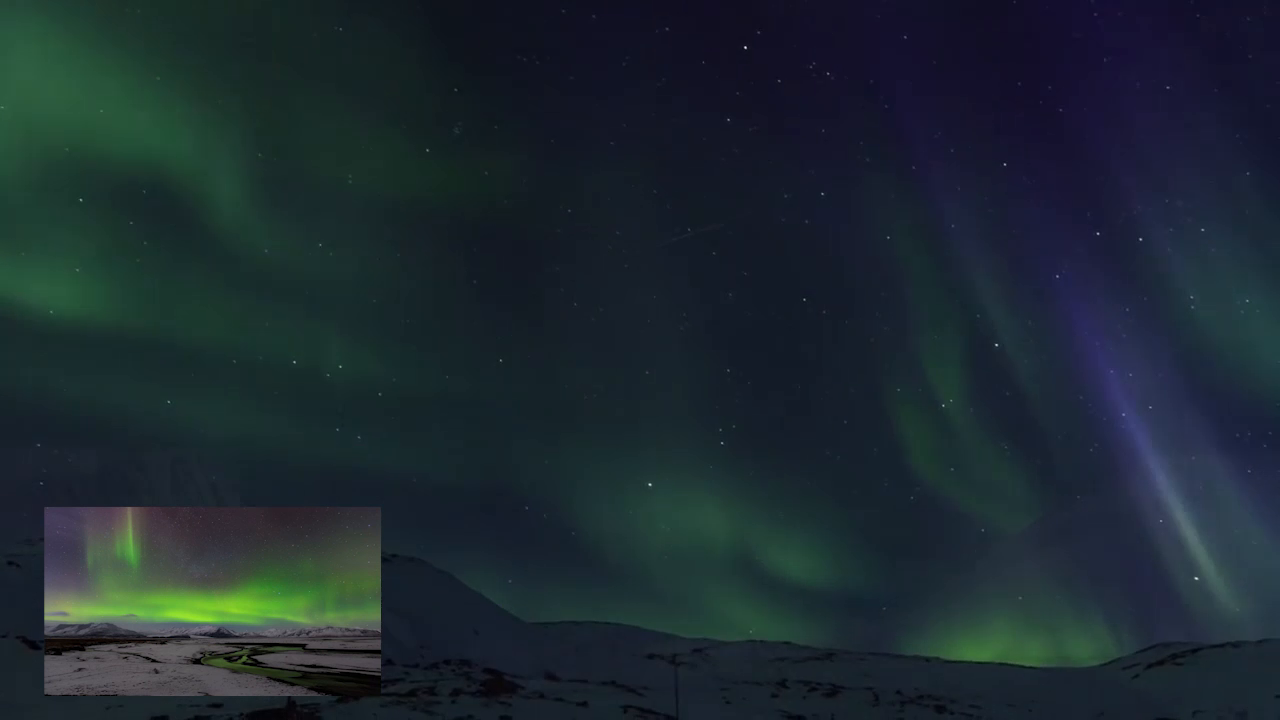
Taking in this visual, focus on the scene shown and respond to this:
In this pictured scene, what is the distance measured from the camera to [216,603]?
4.42 meters

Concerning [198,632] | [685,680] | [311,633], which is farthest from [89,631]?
[685,680]

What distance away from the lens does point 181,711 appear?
4.46 meters

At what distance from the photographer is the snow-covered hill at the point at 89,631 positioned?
441 cm

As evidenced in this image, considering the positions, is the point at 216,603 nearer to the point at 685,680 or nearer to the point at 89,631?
the point at 89,631

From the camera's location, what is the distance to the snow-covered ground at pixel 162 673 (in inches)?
174

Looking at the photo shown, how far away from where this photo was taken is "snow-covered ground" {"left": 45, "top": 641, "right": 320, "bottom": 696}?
174 inches

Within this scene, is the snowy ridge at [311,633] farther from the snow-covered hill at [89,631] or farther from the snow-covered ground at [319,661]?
the snow-covered hill at [89,631]

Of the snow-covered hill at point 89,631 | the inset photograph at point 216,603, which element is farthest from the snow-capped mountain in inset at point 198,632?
the snow-covered hill at point 89,631

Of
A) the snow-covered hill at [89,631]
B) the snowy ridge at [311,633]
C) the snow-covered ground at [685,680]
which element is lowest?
the snow-covered ground at [685,680]

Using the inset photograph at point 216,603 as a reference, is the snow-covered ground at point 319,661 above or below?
below

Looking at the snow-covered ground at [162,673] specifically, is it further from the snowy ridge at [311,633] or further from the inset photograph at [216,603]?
the snowy ridge at [311,633]

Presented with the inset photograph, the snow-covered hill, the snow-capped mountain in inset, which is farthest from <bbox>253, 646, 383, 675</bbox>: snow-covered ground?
the snow-covered hill

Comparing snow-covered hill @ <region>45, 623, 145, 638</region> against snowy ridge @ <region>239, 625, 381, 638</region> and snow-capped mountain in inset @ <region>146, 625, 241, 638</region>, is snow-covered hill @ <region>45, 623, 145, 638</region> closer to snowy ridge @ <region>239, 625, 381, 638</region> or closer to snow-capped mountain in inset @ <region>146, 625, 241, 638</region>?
snow-capped mountain in inset @ <region>146, 625, 241, 638</region>

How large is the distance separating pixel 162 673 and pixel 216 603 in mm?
352
